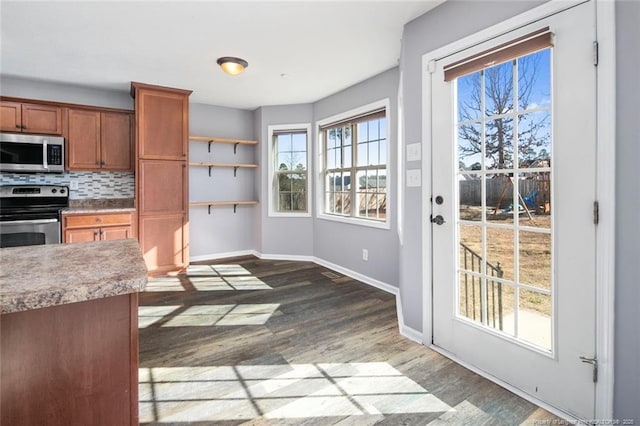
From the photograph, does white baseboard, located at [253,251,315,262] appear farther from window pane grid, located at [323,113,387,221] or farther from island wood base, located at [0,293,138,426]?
island wood base, located at [0,293,138,426]

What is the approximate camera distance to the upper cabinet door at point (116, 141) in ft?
13.8

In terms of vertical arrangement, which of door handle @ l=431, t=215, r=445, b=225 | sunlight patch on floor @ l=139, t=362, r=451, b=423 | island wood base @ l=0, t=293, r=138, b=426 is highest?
door handle @ l=431, t=215, r=445, b=225

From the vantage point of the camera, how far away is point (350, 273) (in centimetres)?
429

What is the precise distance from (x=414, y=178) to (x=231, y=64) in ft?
7.12

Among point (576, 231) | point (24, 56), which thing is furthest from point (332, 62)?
point (24, 56)

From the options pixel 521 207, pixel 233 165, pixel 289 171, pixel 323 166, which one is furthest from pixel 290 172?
pixel 521 207

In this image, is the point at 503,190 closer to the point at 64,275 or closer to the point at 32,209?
the point at 64,275

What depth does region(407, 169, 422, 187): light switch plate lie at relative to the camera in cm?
245

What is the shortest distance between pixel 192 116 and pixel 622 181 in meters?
5.05

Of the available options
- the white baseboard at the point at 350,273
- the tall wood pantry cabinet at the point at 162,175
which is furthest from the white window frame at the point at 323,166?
the tall wood pantry cabinet at the point at 162,175

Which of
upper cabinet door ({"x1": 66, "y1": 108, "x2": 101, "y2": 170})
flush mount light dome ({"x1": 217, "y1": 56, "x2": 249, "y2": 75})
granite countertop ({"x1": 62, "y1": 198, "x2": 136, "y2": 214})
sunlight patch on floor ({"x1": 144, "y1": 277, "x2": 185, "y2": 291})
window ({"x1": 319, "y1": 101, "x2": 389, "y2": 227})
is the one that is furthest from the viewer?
granite countertop ({"x1": 62, "y1": 198, "x2": 136, "y2": 214})

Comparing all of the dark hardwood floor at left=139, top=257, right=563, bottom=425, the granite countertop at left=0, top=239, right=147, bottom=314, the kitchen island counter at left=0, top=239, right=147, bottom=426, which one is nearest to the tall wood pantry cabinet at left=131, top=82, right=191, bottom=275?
the dark hardwood floor at left=139, top=257, right=563, bottom=425

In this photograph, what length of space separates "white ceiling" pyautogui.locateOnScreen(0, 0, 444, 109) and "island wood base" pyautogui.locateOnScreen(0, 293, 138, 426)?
226 centimetres

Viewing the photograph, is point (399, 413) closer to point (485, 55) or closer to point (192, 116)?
point (485, 55)
